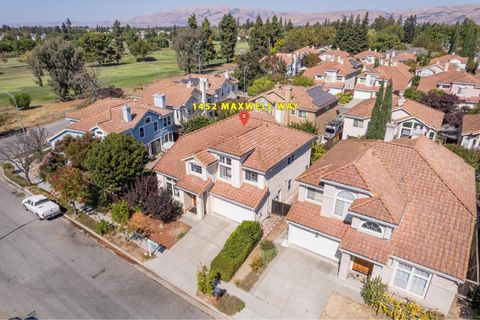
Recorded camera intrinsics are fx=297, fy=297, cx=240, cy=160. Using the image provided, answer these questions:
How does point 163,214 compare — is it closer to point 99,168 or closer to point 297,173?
point 99,168

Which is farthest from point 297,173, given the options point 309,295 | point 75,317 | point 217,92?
point 217,92

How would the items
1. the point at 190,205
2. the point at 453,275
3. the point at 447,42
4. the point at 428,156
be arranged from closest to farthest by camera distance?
the point at 453,275
the point at 428,156
the point at 190,205
the point at 447,42

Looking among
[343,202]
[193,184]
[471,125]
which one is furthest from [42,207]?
[471,125]

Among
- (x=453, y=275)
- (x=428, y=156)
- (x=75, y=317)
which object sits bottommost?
(x=75, y=317)

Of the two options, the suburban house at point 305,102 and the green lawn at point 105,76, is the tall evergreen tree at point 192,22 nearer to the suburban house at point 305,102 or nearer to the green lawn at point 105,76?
the green lawn at point 105,76

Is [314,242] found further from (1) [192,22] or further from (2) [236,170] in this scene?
(1) [192,22]

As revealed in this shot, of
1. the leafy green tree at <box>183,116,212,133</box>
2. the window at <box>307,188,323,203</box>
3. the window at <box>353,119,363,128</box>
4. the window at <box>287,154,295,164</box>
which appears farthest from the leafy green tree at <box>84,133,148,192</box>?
the window at <box>353,119,363,128</box>

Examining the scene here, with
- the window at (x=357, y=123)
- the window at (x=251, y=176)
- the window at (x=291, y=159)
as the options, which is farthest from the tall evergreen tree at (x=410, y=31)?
the window at (x=251, y=176)
